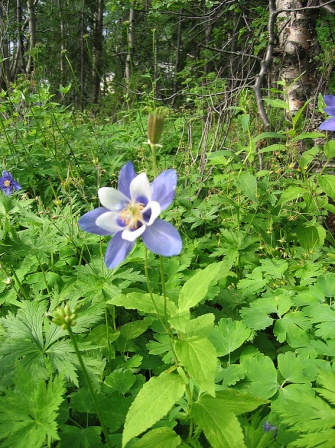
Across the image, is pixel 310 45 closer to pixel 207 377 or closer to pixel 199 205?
pixel 199 205

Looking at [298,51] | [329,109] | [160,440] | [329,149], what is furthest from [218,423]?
[298,51]

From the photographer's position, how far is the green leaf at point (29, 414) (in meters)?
1.09

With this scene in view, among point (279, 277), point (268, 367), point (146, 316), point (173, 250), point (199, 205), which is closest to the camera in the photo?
point (173, 250)

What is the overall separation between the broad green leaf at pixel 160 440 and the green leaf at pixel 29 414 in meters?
0.33

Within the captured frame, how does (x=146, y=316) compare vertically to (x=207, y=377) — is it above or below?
below

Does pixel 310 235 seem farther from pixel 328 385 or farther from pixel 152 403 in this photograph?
pixel 152 403

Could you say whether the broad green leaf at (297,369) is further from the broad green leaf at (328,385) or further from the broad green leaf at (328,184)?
the broad green leaf at (328,184)

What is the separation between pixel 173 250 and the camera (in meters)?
0.95

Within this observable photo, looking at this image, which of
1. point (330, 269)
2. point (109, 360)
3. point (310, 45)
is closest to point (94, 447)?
point (109, 360)

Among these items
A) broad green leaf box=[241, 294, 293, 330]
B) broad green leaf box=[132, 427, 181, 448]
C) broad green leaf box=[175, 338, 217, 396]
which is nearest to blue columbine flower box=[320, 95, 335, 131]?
broad green leaf box=[241, 294, 293, 330]

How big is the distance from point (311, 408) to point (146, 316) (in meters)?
1.01

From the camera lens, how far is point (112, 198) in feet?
3.62

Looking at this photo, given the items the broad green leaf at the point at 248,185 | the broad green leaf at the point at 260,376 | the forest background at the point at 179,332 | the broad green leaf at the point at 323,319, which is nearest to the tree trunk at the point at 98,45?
the forest background at the point at 179,332

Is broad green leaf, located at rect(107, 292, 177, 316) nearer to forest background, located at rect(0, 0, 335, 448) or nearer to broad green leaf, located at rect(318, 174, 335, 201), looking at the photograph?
forest background, located at rect(0, 0, 335, 448)
